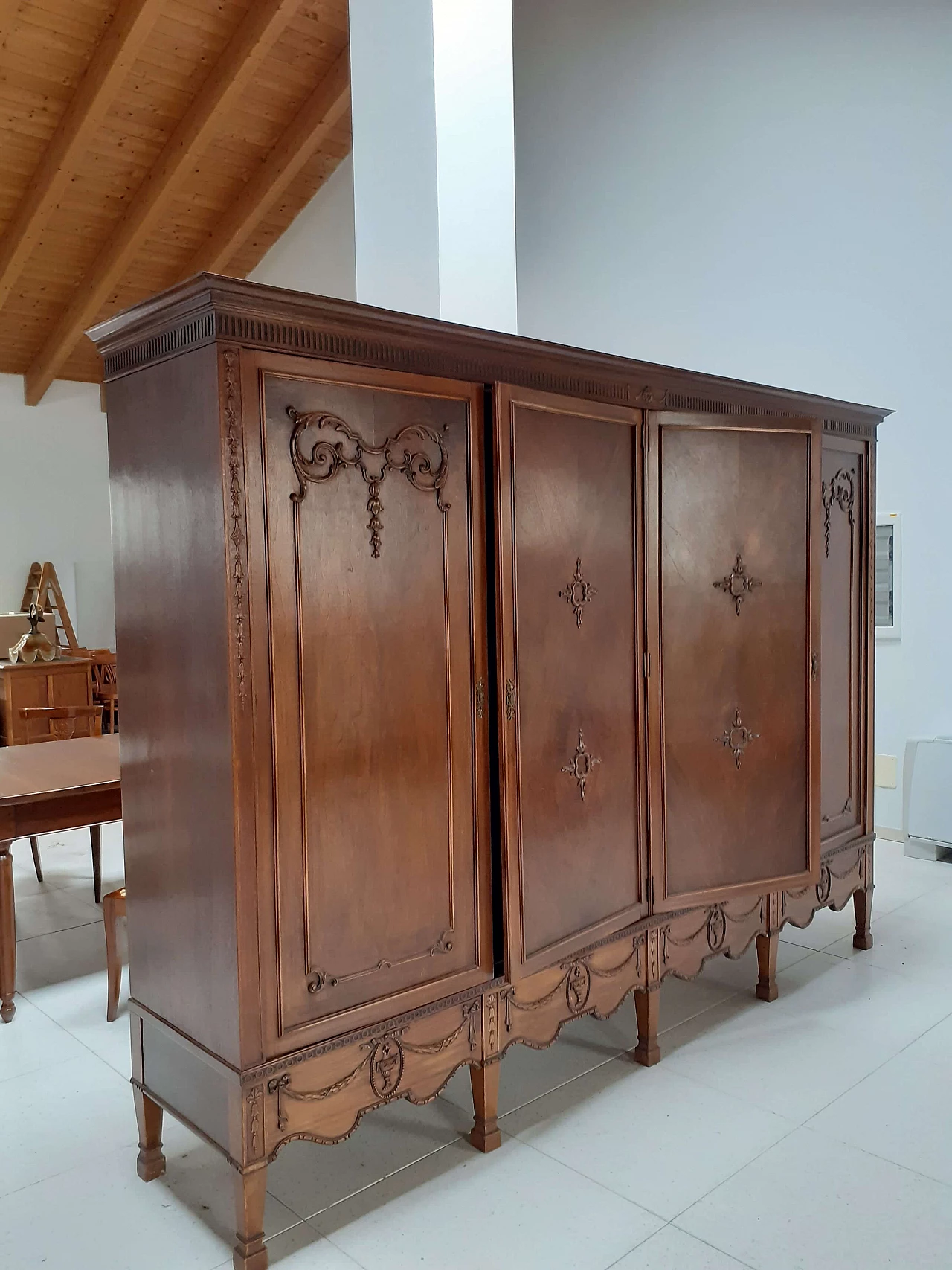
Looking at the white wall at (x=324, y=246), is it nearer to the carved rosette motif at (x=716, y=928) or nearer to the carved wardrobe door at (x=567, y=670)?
the carved wardrobe door at (x=567, y=670)

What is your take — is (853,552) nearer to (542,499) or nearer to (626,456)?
(626,456)

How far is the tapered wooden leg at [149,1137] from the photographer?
7.54ft

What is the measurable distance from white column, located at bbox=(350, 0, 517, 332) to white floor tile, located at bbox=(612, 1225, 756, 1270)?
266cm

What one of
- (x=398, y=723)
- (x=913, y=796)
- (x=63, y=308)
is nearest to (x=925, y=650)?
(x=913, y=796)

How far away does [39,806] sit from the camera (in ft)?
10.6

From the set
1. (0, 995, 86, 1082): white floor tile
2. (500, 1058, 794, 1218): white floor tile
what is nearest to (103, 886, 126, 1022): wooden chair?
(0, 995, 86, 1082): white floor tile

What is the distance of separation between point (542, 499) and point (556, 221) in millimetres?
4464

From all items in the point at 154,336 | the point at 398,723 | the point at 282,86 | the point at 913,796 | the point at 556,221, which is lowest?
the point at 913,796

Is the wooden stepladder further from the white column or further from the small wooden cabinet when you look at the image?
the white column

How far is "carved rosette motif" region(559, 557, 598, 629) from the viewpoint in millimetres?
2557

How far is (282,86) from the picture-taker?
718cm

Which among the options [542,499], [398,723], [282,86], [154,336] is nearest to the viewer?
[154,336]

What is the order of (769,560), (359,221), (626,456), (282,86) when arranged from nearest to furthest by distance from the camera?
(626,456) < (769,560) < (359,221) < (282,86)

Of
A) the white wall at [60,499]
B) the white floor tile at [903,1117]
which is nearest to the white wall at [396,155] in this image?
the white floor tile at [903,1117]
